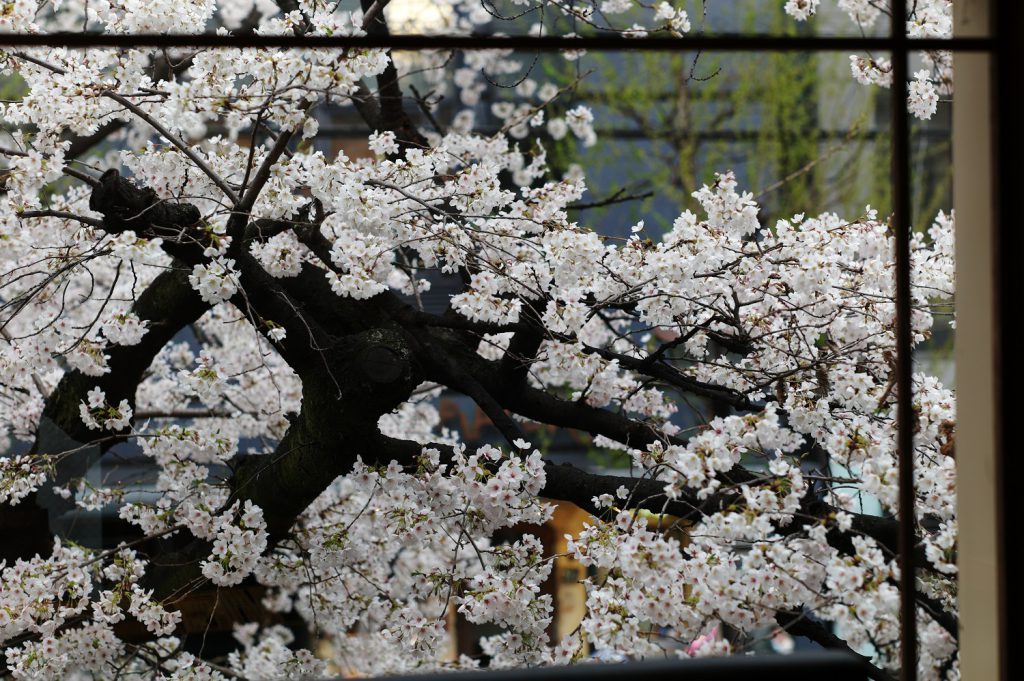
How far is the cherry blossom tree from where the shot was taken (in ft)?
5.82

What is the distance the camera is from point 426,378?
2.28 meters

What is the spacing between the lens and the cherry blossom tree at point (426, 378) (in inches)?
69.8

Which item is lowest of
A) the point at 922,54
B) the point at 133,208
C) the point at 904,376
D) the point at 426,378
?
the point at 904,376

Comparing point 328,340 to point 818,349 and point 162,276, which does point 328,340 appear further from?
point 818,349

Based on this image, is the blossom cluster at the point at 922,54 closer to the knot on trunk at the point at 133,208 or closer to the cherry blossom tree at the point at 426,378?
the cherry blossom tree at the point at 426,378

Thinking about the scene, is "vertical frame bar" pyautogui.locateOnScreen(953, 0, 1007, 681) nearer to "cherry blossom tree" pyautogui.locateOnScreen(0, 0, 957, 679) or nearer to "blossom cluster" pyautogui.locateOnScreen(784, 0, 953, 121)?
"cherry blossom tree" pyautogui.locateOnScreen(0, 0, 957, 679)

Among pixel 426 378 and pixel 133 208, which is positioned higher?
pixel 133 208

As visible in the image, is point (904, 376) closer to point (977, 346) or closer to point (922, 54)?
point (977, 346)

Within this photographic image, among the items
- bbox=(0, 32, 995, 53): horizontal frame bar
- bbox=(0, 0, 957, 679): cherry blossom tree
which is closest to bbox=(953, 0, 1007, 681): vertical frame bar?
bbox=(0, 32, 995, 53): horizontal frame bar

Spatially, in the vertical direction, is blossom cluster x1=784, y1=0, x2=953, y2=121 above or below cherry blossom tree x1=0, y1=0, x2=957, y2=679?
above

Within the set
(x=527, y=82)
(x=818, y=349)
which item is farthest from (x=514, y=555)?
(x=527, y=82)

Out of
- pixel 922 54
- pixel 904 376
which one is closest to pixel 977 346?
pixel 904 376

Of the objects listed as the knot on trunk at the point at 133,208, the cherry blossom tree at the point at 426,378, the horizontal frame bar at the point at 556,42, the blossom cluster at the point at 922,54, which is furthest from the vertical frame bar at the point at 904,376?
the knot on trunk at the point at 133,208

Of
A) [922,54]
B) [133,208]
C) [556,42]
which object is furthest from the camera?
[922,54]
